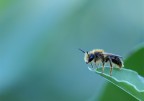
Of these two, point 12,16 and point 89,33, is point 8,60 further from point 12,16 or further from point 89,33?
point 89,33

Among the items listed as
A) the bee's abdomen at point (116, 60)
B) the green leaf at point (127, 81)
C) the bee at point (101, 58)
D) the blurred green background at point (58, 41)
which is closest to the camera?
the green leaf at point (127, 81)

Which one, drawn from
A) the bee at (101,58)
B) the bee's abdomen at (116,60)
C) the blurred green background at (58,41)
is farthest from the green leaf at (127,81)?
the blurred green background at (58,41)

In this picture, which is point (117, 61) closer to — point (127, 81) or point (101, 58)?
point (101, 58)

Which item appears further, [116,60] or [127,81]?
[116,60]

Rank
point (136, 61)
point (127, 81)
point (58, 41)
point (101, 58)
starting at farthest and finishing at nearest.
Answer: point (58, 41)
point (101, 58)
point (136, 61)
point (127, 81)

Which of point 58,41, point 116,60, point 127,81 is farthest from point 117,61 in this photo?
point 58,41

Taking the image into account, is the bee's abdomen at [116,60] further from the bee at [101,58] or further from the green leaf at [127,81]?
the green leaf at [127,81]
